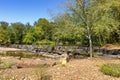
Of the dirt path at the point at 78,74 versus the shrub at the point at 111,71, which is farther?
the shrub at the point at 111,71

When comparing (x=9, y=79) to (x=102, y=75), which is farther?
(x=102, y=75)

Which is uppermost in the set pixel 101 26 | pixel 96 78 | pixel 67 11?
pixel 67 11

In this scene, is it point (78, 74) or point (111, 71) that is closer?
point (78, 74)

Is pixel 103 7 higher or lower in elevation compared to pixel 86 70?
higher

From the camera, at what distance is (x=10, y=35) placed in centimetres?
6894

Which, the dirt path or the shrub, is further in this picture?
the shrub

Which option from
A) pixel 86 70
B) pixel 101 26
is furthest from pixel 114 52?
pixel 86 70

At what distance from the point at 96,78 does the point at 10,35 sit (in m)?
59.9

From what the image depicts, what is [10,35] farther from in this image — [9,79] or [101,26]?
[9,79]

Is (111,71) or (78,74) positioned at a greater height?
(111,71)

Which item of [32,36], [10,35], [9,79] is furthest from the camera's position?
[10,35]

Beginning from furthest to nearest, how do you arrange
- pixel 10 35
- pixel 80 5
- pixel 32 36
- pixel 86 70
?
pixel 10 35 → pixel 32 36 → pixel 80 5 → pixel 86 70

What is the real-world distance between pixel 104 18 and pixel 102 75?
10.1 meters

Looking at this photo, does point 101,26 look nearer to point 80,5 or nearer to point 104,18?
point 104,18
